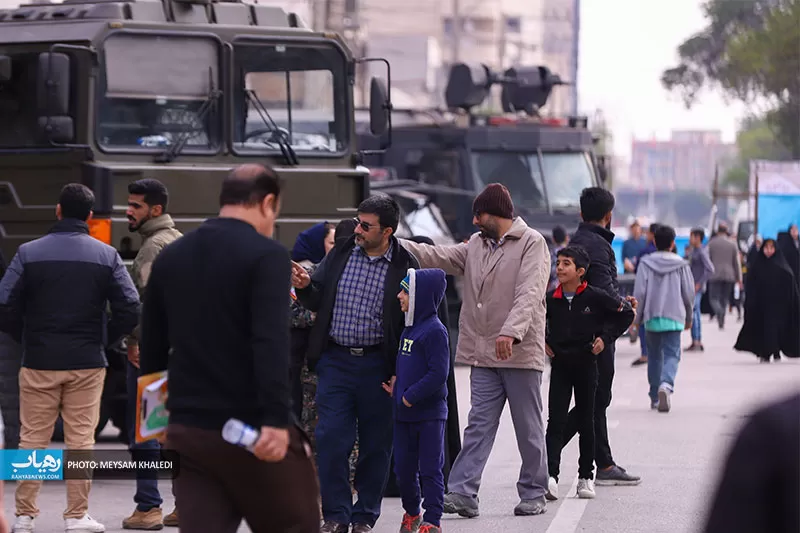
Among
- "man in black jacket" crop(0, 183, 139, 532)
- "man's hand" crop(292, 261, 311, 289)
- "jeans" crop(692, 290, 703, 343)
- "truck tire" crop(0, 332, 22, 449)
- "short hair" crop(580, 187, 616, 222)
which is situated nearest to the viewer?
"man's hand" crop(292, 261, 311, 289)

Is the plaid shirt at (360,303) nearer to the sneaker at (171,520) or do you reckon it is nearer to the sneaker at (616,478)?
the sneaker at (171,520)

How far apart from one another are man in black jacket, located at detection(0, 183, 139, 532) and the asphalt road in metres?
0.61

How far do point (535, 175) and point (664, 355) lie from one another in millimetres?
9216

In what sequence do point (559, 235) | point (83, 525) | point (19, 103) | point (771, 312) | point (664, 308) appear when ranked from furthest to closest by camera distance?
point (771, 312) → point (559, 235) → point (664, 308) → point (19, 103) → point (83, 525)

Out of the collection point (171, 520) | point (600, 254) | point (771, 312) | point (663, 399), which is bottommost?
point (771, 312)

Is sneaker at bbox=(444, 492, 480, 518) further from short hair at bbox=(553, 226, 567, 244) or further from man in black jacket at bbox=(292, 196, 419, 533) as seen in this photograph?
short hair at bbox=(553, 226, 567, 244)

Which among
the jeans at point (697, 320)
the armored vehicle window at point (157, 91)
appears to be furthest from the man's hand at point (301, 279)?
the jeans at point (697, 320)

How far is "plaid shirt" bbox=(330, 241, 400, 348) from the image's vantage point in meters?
8.44

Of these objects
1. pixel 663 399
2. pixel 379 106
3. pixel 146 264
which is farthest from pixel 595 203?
pixel 663 399

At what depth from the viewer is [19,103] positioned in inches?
460

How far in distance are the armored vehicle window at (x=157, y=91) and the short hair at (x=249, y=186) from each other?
6521 mm

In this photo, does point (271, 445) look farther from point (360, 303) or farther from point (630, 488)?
point (630, 488)

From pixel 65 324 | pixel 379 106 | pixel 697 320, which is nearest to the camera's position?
pixel 65 324

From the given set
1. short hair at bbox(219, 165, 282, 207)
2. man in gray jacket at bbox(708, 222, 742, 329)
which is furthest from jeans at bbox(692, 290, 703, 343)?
short hair at bbox(219, 165, 282, 207)
